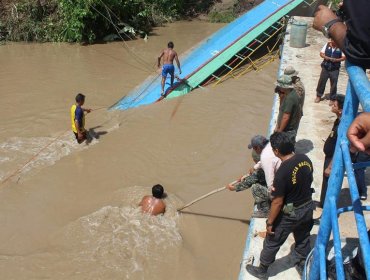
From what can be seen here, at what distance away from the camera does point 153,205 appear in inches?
238

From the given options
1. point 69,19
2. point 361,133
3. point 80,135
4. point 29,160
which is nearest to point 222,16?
point 69,19

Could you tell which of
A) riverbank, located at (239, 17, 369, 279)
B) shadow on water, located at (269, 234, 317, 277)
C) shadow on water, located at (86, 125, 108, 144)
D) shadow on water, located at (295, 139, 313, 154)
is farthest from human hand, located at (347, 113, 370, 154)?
shadow on water, located at (86, 125, 108, 144)

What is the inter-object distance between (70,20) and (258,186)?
11487 millimetres

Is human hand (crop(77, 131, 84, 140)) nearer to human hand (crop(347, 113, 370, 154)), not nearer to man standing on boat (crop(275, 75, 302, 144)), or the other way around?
man standing on boat (crop(275, 75, 302, 144))

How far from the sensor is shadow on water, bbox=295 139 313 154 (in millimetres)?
6434

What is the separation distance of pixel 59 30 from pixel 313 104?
10048mm

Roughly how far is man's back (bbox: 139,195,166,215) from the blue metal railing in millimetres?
4132

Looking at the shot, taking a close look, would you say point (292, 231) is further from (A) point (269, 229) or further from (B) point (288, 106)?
(B) point (288, 106)

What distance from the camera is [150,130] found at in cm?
885

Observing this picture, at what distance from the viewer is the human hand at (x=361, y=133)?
1.38 meters

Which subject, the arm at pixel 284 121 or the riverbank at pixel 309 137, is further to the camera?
the arm at pixel 284 121

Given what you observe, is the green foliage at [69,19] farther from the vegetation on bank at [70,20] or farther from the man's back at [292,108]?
the man's back at [292,108]

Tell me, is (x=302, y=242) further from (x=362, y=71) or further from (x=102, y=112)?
(x=102, y=112)

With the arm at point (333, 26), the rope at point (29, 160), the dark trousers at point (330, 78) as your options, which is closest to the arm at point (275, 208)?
the arm at point (333, 26)
